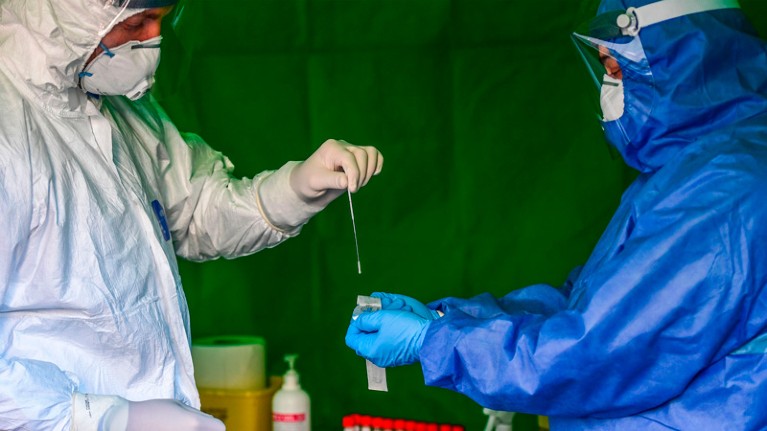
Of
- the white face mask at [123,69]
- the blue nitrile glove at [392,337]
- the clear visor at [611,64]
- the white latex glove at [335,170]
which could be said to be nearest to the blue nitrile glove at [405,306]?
the blue nitrile glove at [392,337]

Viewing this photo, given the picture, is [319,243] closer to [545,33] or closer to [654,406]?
[545,33]

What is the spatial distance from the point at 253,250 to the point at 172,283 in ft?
1.05

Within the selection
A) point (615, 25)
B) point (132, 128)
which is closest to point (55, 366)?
point (132, 128)

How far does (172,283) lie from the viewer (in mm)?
1632

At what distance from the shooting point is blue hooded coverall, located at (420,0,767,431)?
127 cm

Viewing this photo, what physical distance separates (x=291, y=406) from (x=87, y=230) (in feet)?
3.14

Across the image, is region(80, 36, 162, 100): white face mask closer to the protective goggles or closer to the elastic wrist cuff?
the protective goggles

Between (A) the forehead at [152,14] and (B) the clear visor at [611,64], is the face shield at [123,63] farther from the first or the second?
(B) the clear visor at [611,64]

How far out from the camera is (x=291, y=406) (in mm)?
2297

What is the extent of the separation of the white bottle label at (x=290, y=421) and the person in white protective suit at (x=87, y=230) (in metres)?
0.68

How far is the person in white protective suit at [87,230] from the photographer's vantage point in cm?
139

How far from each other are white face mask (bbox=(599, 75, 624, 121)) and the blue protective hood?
0.07 metres

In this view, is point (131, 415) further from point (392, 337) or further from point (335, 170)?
point (335, 170)

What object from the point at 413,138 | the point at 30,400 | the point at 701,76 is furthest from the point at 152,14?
the point at 413,138
